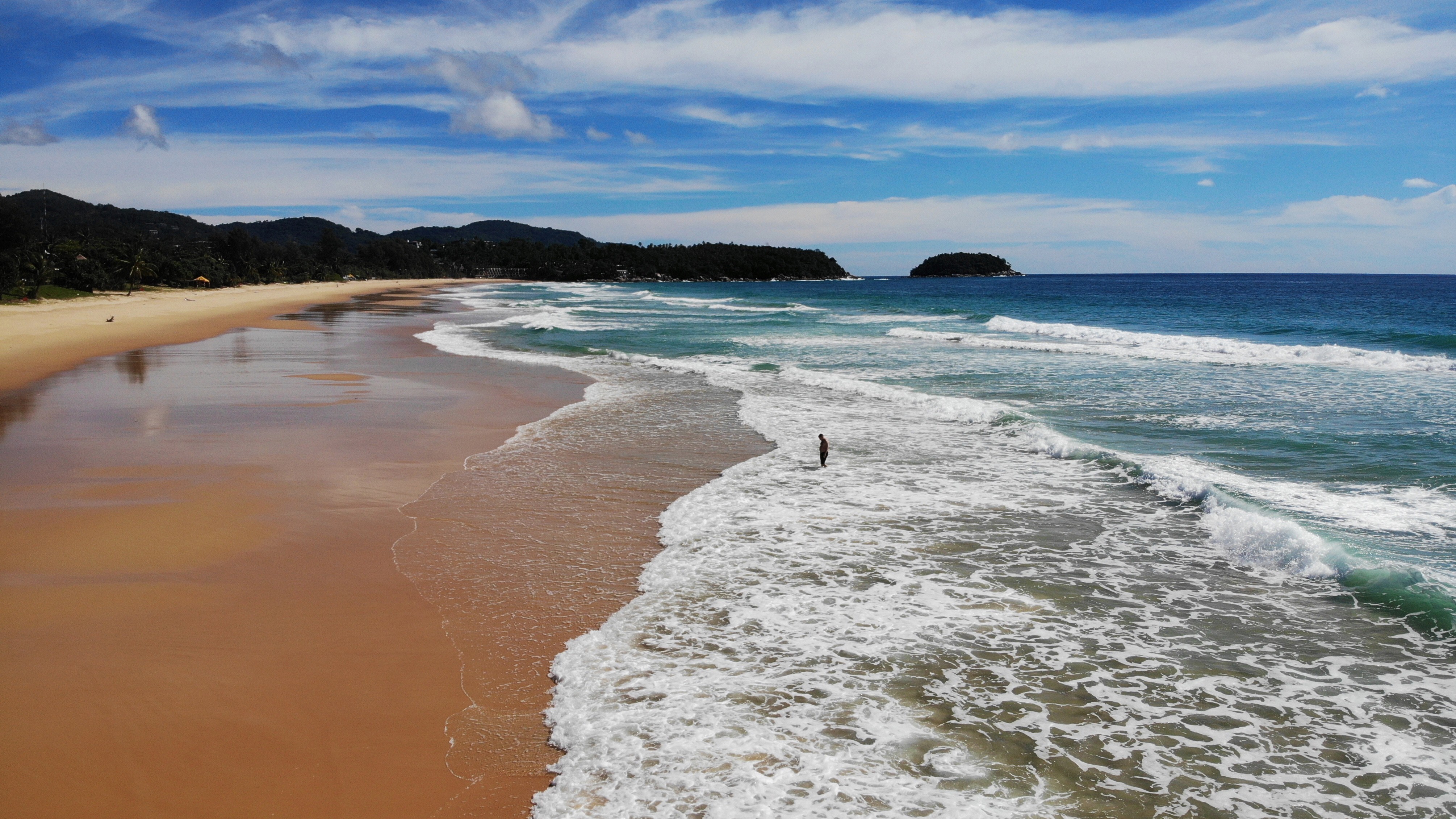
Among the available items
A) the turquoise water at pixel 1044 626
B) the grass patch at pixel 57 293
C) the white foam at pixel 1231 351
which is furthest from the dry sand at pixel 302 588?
the grass patch at pixel 57 293

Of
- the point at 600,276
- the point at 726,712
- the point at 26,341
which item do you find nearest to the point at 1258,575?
the point at 726,712

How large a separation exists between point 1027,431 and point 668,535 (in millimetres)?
7241

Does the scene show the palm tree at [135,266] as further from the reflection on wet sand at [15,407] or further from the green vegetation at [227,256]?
the reflection on wet sand at [15,407]

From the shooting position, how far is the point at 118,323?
108 feet

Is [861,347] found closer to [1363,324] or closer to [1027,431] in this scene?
[1027,431]

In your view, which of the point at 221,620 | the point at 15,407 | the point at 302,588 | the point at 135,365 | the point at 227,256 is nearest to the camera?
the point at 221,620

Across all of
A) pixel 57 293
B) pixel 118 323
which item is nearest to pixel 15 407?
pixel 118 323

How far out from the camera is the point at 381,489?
30.6ft

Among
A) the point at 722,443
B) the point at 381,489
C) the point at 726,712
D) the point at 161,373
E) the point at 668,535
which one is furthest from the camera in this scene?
the point at 161,373

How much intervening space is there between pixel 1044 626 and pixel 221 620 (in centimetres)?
613

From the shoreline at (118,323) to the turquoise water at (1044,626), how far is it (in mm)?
17151

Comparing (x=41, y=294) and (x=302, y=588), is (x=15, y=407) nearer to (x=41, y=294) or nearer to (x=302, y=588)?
(x=302, y=588)

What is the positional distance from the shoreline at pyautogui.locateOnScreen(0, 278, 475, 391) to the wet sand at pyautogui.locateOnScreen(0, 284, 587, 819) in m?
9.22

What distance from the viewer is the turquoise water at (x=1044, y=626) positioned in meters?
4.25
